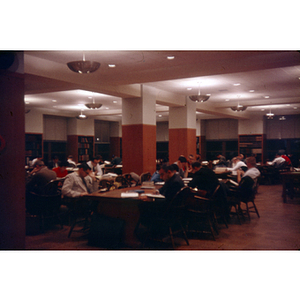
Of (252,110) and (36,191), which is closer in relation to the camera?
(36,191)

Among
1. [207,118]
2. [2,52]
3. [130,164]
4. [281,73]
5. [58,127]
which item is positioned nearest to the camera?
[2,52]

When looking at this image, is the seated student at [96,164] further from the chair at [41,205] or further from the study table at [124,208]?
the study table at [124,208]

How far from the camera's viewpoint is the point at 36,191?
20.5ft

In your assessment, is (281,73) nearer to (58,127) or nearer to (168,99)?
(168,99)

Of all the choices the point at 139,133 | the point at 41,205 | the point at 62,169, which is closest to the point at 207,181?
the point at 41,205

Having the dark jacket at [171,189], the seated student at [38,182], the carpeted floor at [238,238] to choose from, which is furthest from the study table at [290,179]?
the seated student at [38,182]

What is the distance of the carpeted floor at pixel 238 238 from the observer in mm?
5016

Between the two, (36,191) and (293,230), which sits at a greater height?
(36,191)

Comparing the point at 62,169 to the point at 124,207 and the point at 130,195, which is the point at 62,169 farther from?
the point at 130,195

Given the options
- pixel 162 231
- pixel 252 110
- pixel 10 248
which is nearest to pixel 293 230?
pixel 162 231

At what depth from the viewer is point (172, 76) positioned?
7562mm

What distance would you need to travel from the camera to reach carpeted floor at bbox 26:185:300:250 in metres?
5.02

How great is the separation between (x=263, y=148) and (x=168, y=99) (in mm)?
8777

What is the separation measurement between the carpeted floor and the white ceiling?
3.36 metres
